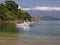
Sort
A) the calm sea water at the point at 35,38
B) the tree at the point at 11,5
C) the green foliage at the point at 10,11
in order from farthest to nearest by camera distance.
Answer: the tree at the point at 11,5
the green foliage at the point at 10,11
the calm sea water at the point at 35,38

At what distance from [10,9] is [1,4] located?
22.2 ft

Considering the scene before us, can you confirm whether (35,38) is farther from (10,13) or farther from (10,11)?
(10,11)

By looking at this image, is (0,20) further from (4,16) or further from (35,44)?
(35,44)

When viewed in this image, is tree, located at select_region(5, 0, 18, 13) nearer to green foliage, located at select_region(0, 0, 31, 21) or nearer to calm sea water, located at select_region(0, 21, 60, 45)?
green foliage, located at select_region(0, 0, 31, 21)

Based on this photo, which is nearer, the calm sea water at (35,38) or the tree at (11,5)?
the calm sea water at (35,38)

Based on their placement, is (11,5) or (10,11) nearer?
(11,5)

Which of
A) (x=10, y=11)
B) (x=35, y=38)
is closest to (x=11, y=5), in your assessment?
(x=10, y=11)

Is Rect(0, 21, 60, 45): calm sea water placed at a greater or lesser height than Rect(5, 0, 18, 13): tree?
lesser

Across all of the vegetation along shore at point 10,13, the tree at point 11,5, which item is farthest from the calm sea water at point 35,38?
the tree at point 11,5

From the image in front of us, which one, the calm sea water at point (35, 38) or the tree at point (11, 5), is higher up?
the tree at point (11, 5)

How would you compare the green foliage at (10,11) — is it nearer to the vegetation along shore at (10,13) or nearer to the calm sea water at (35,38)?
the vegetation along shore at (10,13)

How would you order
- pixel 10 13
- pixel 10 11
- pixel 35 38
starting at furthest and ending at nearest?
pixel 10 11
pixel 10 13
pixel 35 38

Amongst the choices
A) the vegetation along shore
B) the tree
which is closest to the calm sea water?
the vegetation along shore

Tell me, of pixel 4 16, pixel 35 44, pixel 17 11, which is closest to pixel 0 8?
pixel 4 16
